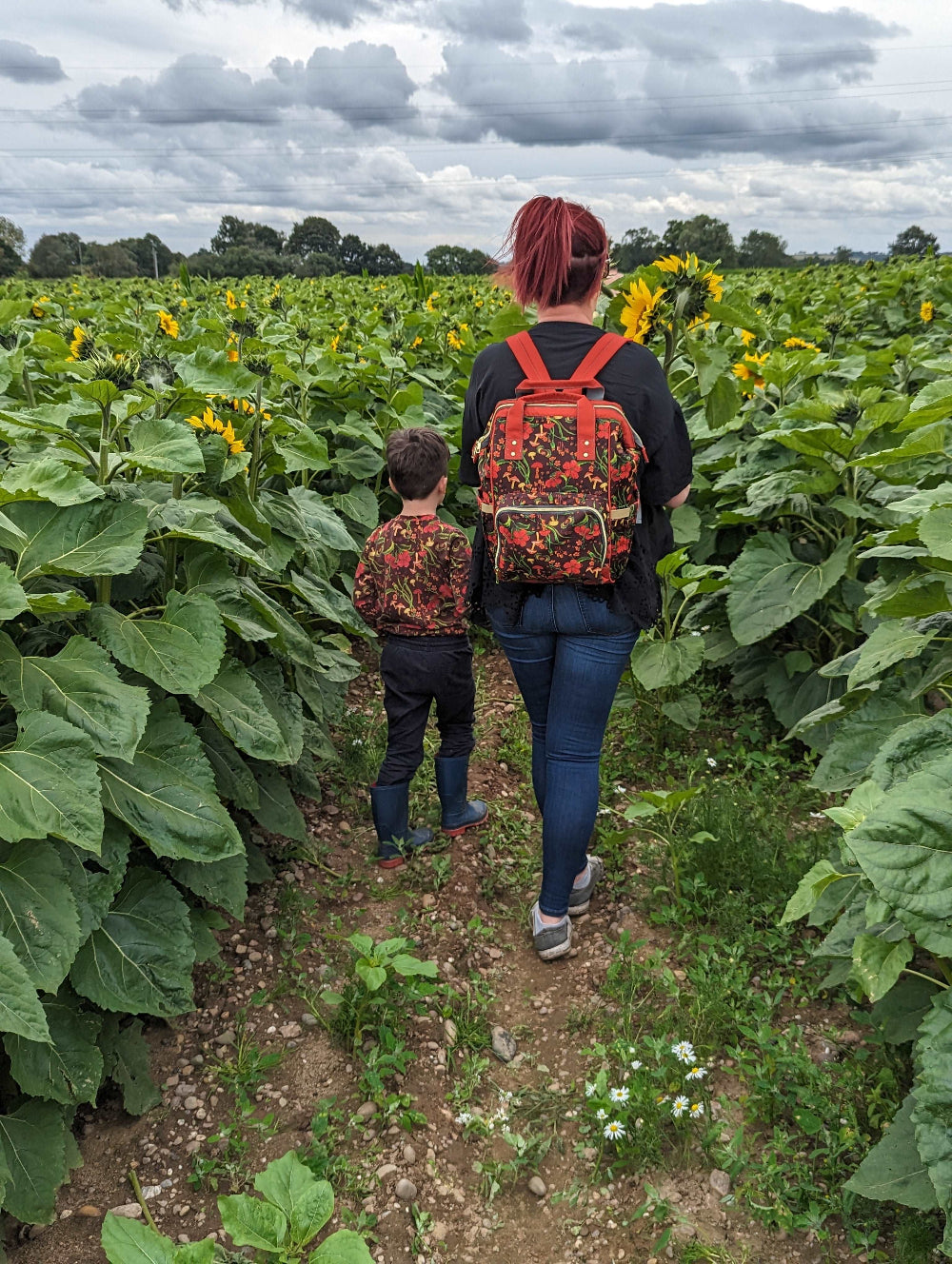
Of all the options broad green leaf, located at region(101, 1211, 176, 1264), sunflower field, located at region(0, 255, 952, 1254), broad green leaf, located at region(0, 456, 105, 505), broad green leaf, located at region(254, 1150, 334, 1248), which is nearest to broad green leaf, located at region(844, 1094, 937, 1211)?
sunflower field, located at region(0, 255, 952, 1254)

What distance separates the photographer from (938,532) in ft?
6.23

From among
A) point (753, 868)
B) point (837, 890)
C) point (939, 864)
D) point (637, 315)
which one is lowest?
point (753, 868)

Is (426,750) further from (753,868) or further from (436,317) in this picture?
(436,317)

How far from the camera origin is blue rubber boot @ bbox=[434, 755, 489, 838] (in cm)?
342

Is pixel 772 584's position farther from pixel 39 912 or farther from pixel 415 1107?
pixel 39 912

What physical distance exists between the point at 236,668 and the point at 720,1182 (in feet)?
5.61

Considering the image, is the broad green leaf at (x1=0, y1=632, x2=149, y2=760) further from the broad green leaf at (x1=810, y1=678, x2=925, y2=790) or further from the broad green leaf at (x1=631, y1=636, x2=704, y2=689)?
the broad green leaf at (x1=631, y1=636, x2=704, y2=689)

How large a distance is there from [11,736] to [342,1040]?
3.99ft

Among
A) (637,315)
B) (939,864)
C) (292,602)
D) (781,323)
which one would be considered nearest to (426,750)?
(292,602)

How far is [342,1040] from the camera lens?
8.28ft

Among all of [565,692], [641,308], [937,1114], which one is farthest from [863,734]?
[641,308]

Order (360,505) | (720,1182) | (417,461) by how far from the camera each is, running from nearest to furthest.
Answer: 1. (720,1182)
2. (417,461)
3. (360,505)

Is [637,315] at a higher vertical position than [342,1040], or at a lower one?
higher

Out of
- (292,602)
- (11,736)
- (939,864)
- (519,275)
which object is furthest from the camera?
(292,602)
